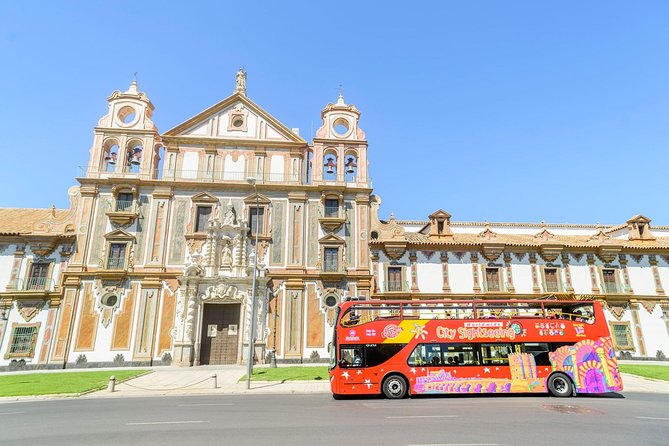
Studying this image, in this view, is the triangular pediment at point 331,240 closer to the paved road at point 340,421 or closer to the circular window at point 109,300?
the circular window at point 109,300

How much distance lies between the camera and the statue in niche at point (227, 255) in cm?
2869

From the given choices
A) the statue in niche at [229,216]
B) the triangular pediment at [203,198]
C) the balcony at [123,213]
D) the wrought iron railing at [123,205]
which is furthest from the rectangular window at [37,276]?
the statue in niche at [229,216]

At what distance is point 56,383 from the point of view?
18.7 metres

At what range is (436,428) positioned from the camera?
9352mm

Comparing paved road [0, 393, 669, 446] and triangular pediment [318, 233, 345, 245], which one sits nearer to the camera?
paved road [0, 393, 669, 446]

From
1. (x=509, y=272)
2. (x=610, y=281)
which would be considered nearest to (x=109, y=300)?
(x=509, y=272)

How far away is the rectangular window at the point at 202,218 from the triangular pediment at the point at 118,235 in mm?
4822

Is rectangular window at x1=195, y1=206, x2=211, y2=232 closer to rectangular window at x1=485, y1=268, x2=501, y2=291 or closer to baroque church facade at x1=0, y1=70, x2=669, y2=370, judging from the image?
baroque church facade at x1=0, y1=70, x2=669, y2=370

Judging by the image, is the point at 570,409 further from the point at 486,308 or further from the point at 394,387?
the point at 394,387

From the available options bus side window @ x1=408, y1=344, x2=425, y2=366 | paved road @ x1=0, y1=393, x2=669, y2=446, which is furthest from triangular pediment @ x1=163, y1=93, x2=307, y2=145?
paved road @ x1=0, y1=393, x2=669, y2=446

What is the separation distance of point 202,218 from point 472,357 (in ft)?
74.5

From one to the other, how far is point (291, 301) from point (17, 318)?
1947 cm

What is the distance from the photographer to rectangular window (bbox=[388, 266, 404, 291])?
99.9 ft

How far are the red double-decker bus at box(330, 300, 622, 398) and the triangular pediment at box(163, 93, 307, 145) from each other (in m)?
20.9
